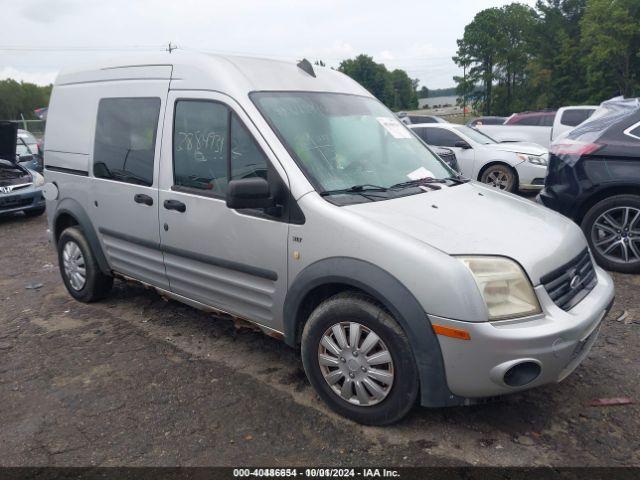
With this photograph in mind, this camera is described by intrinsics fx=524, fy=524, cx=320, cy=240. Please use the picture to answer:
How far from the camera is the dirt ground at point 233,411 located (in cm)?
267

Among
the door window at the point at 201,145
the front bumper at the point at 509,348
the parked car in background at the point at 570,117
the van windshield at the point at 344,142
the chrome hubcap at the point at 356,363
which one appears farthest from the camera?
the parked car in background at the point at 570,117

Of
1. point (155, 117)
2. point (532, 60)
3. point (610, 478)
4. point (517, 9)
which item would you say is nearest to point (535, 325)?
point (610, 478)

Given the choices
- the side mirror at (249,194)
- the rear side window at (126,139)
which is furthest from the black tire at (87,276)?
the side mirror at (249,194)

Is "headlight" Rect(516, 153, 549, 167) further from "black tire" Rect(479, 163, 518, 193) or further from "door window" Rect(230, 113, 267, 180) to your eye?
"door window" Rect(230, 113, 267, 180)

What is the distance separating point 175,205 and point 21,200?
7573 millimetres

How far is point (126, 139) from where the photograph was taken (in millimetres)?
4082

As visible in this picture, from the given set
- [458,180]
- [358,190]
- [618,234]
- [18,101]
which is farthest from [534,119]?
[18,101]

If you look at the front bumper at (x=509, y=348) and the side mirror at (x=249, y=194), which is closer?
the front bumper at (x=509, y=348)

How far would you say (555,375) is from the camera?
2611 millimetres

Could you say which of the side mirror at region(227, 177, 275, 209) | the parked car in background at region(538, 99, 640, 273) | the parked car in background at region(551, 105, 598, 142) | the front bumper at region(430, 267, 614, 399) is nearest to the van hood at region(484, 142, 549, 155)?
the parked car in background at region(551, 105, 598, 142)

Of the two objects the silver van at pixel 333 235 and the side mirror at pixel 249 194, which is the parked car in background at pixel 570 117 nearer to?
the silver van at pixel 333 235

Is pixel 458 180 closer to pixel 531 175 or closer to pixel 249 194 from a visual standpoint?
pixel 249 194

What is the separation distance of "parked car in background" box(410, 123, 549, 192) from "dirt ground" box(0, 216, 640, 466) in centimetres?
594

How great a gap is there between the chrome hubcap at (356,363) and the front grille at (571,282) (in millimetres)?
895
